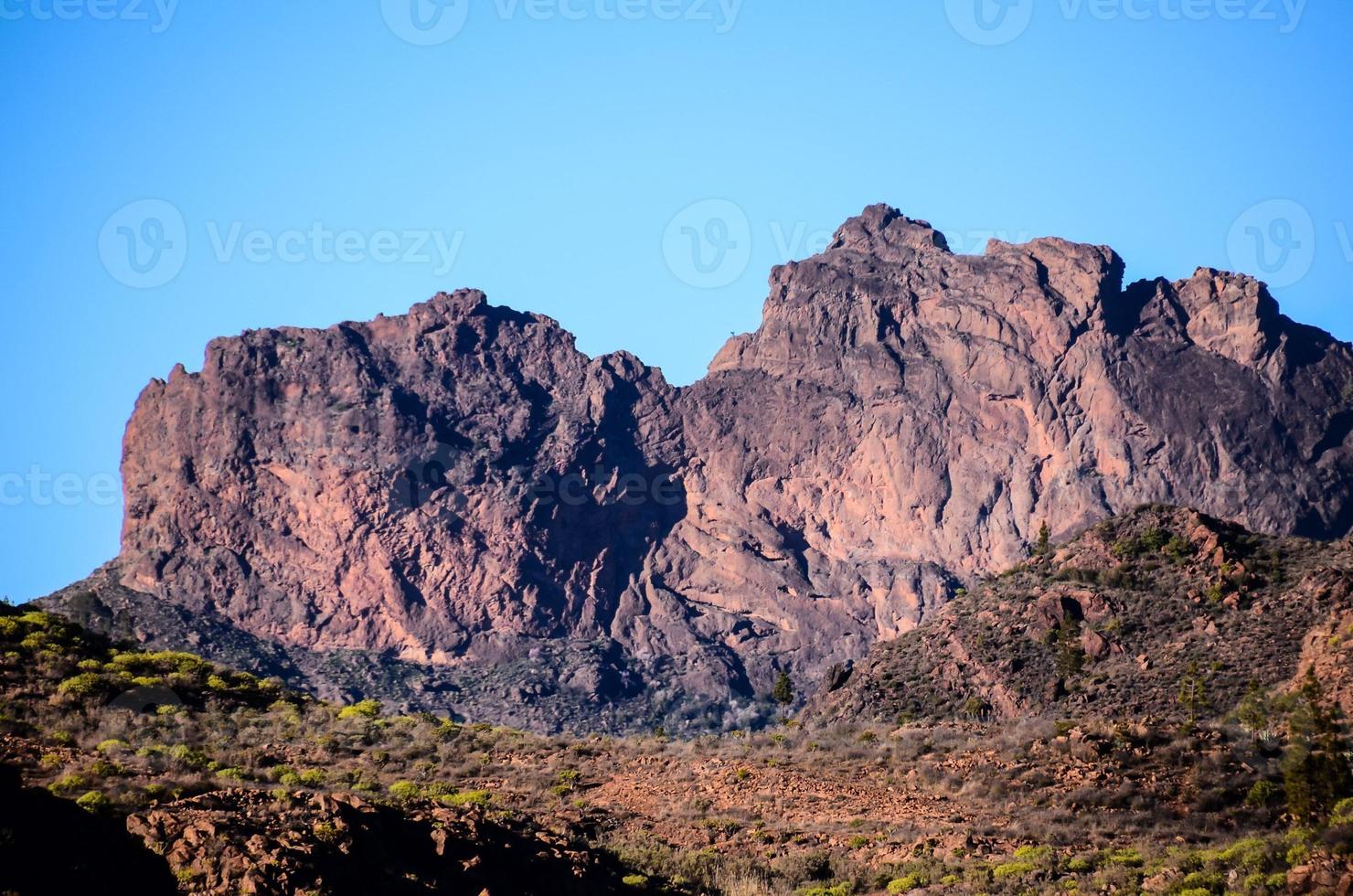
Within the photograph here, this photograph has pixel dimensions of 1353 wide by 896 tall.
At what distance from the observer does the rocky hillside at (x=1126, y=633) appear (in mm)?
58500

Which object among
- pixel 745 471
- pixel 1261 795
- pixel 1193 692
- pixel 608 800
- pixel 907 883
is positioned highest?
pixel 745 471

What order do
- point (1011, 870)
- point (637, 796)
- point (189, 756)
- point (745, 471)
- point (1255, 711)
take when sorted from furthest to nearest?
point (745, 471), point (1255, 711), point (637, 796), point (189, 756), point (1011, 870)

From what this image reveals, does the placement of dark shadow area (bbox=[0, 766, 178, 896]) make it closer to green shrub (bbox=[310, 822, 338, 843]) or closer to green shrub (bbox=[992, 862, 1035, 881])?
green shrub (bbox=[310, 822, 338, 843])

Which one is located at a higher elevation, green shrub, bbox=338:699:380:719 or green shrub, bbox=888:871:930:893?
green shrub, bbox=338:699:380:719

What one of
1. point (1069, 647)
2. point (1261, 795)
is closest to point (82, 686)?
point (1261, 795)

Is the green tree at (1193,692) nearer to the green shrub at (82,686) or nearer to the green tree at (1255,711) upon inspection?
the green tree at (1255,711)

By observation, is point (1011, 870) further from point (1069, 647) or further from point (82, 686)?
point (1069, 647)

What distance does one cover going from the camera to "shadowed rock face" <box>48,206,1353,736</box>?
559ft

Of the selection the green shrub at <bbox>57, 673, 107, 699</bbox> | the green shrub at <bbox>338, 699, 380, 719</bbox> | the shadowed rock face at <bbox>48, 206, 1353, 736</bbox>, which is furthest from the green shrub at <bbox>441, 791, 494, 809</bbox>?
the shadowed rock face at <bbox>48, 206, 1353, 736</bbox>

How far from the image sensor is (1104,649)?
2635 inches

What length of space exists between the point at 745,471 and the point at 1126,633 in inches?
4858

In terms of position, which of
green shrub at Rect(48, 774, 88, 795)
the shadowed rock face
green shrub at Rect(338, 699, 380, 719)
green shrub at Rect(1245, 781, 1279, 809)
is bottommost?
green shrub at Rect(1245, 781, 1279, 809)

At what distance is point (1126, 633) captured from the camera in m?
67.7

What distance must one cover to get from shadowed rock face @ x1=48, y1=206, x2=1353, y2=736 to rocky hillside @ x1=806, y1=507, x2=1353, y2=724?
89474 millimetres
